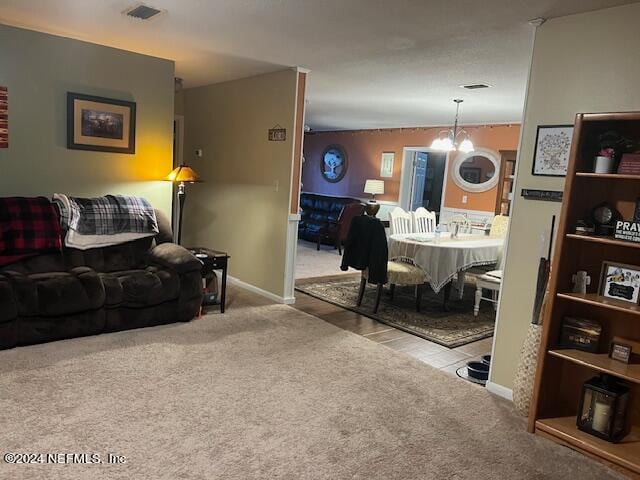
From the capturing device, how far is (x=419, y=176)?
27.7 ft

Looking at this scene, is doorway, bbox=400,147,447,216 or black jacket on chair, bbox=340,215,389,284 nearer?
black jacket on chair, bbox=340,215,389,284

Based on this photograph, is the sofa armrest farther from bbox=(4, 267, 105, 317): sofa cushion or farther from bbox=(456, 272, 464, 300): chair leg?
bbox=(456, 272, 464, 300): chair leg

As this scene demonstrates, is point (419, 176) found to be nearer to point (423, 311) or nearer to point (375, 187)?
point (375, 187)

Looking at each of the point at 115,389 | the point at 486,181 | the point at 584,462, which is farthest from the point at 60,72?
the point at 486,181

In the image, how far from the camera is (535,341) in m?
2.65

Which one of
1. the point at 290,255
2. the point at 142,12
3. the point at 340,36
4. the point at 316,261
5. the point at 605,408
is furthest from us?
the point at 316,261

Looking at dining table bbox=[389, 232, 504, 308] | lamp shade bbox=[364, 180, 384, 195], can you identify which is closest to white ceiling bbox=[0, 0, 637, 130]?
dining table bbox=[389, 232, 504, 308]

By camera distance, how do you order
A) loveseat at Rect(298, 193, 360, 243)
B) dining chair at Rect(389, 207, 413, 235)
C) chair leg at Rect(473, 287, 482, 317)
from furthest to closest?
loveseat at Rect(298, 193, 360, 243) < dining chair at Rect(389, 207, 413, 235) < chair leg at Rect(473, 287, 482, 317)

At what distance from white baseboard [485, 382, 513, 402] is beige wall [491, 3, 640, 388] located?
1.2 inches

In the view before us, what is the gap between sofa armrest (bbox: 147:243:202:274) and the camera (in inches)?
146

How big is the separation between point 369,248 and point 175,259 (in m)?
1.79

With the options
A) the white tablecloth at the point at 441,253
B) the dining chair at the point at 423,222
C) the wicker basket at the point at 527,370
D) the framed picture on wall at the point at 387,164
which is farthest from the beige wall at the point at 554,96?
the framed picture on wall at the point at 387,164

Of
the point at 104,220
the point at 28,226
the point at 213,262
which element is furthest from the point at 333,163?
the point at 28,226

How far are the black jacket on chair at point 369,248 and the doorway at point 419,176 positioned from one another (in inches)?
145
